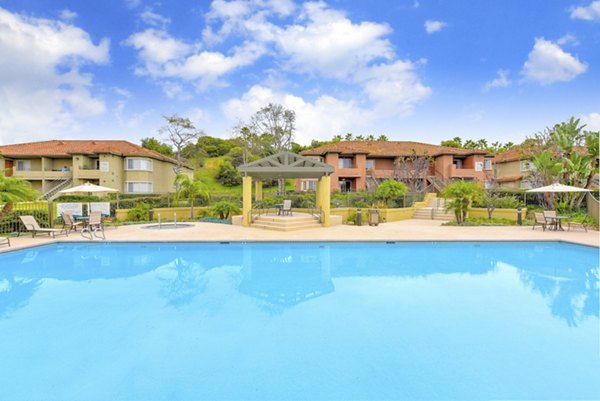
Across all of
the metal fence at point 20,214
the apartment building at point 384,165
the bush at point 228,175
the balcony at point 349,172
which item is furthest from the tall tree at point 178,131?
the metal fence at point 20,214

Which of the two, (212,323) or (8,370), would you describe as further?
(212,323)

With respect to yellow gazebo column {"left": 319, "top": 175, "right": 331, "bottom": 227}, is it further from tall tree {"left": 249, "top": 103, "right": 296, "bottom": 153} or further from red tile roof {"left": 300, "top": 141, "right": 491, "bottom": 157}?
tall tree {"left": 249, "top": 103, "right": 296, "bottom": 153}

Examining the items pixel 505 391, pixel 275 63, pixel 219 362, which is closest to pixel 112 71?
pixel 275 63

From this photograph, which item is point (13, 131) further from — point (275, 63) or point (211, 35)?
point (275, 63)

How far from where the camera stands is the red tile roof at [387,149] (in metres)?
35.7

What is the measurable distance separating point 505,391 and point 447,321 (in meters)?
2.17

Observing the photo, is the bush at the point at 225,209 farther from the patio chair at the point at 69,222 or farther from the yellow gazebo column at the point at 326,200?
the patio chair at the point at 69,222

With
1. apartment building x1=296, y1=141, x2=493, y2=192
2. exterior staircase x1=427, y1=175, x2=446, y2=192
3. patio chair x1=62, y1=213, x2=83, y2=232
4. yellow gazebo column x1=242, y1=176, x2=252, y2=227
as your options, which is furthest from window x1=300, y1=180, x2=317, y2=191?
patio chair x1=62, y1=213, x2=83, y2=232

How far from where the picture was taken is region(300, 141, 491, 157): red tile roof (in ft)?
117

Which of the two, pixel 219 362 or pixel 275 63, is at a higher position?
pixel 275 63

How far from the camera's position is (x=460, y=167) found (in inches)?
1499

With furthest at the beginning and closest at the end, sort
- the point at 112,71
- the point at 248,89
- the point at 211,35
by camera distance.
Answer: the point at 248,89, the point at 112,71, the point at 211,35

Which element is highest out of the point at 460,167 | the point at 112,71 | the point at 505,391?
the point at 112,71

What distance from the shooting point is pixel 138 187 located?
107 ft
